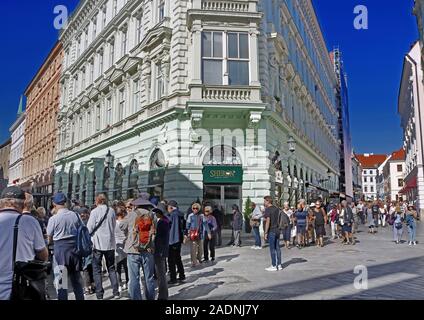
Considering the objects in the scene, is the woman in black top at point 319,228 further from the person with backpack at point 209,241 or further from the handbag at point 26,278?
the handbag at point 26,278

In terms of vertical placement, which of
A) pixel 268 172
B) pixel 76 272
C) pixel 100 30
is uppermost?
pixel 100 30

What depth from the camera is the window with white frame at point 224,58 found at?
1762 cm

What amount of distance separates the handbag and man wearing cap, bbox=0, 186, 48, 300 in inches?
1.2

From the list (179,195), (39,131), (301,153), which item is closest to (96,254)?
(179,195)

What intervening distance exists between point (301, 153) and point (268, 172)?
9211 mm

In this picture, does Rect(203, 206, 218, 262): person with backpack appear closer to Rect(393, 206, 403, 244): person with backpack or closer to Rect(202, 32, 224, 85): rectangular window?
Rect(393, 206, 403, 244): person with backpack

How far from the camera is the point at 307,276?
7855 mm

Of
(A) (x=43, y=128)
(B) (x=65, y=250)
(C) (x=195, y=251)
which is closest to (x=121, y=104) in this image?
(C) (x=195, y=251)

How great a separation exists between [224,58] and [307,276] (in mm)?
12180

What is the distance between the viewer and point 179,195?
16.8 metres

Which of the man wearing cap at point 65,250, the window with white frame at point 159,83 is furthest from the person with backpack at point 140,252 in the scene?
the window with white frame at point 159,83

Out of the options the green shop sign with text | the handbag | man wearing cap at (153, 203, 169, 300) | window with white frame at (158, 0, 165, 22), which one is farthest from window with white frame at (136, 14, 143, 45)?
the handbag

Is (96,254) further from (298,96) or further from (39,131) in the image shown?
(39,131)

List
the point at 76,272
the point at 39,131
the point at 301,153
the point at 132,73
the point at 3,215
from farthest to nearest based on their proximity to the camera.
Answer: the point at 39,131
the point at 301,153
the point at 132,73
the point at 76,272
the point at 3,215
